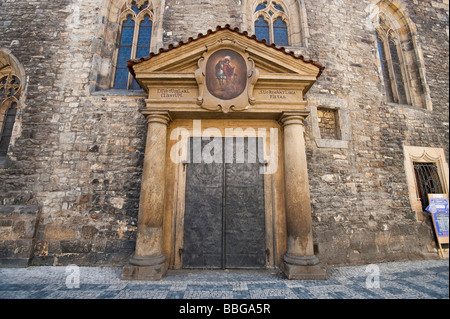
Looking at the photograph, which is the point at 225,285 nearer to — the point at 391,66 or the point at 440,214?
the point at 440,214

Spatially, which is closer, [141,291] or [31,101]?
[141,291]

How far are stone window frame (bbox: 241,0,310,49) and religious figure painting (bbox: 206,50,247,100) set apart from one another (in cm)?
199

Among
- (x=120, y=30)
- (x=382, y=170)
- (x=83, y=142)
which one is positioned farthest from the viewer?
(x=120, y=30)

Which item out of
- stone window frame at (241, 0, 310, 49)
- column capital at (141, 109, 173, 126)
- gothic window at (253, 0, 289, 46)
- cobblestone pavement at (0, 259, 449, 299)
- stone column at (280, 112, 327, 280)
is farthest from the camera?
gothic window at (253, 0, 289, 46)

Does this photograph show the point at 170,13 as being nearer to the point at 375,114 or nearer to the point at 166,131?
the point at 166,131

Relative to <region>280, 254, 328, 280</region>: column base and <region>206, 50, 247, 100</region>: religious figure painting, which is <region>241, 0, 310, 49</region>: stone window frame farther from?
<region>280, 254, 328, 280</region>: column base

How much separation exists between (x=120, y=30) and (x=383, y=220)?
8.91 m

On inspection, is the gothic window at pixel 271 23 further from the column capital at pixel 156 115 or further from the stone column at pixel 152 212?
the stone column at pixel 152 212

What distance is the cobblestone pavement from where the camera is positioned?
3090 millimetres

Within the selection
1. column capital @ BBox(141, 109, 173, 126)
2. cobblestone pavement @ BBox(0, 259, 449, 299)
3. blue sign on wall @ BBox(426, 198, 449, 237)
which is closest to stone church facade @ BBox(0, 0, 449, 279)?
column capital @ BBox(141, 109, 173, 126)
